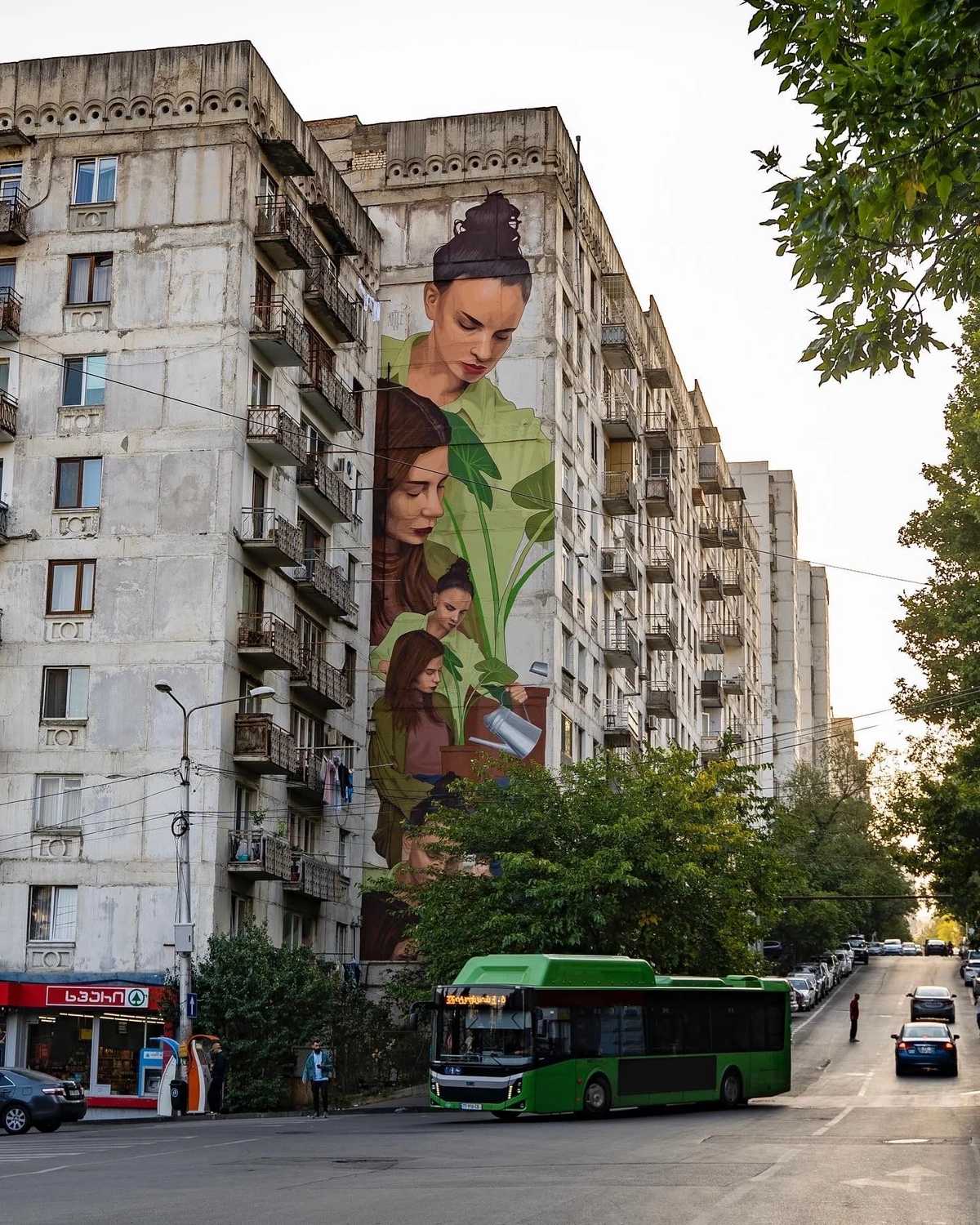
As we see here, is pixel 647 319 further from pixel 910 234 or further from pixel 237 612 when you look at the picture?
pixel 910 234

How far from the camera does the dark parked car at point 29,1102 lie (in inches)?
1258

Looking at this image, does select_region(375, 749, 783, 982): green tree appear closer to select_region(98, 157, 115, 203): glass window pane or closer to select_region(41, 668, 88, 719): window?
select_region(41, 668, 88, 719): window

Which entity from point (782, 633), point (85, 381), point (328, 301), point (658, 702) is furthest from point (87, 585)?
point (782, 633)

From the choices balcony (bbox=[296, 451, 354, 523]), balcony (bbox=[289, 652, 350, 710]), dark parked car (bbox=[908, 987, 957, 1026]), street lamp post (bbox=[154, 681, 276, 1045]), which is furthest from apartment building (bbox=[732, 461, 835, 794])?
street lamp post (bbox=[154, 681, 276, 1045])

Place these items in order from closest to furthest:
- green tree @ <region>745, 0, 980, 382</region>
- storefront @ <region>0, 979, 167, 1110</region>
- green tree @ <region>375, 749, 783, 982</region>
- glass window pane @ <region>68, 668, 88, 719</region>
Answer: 1. green tree @ <region>745, 0, 980, 382</region>
2. green tree @ <region>375, 749, 783, 982</region>
3. storefront @ <region>0, 979, 167, 1110</region>
4. glass window pane @ <region>68, 668, 88, 719</region>

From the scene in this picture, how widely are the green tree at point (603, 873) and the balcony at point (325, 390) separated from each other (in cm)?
1296

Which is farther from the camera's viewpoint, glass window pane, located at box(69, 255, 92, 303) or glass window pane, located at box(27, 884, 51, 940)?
glass window pane, located at box(69, 255, 92, 303)

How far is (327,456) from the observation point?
5278cm

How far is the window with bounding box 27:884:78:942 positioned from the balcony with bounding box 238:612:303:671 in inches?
294

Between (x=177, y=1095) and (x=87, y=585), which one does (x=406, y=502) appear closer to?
(x=87, y=585)

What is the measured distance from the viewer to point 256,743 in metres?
43.4

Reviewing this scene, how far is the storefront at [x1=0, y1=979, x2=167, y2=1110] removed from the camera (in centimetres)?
4078

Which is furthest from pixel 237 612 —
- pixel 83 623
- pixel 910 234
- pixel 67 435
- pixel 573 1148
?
pixel 910 234

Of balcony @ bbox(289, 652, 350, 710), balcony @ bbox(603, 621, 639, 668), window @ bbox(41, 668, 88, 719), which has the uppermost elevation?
balcony @ bbox(603, 621, 639, 668)
